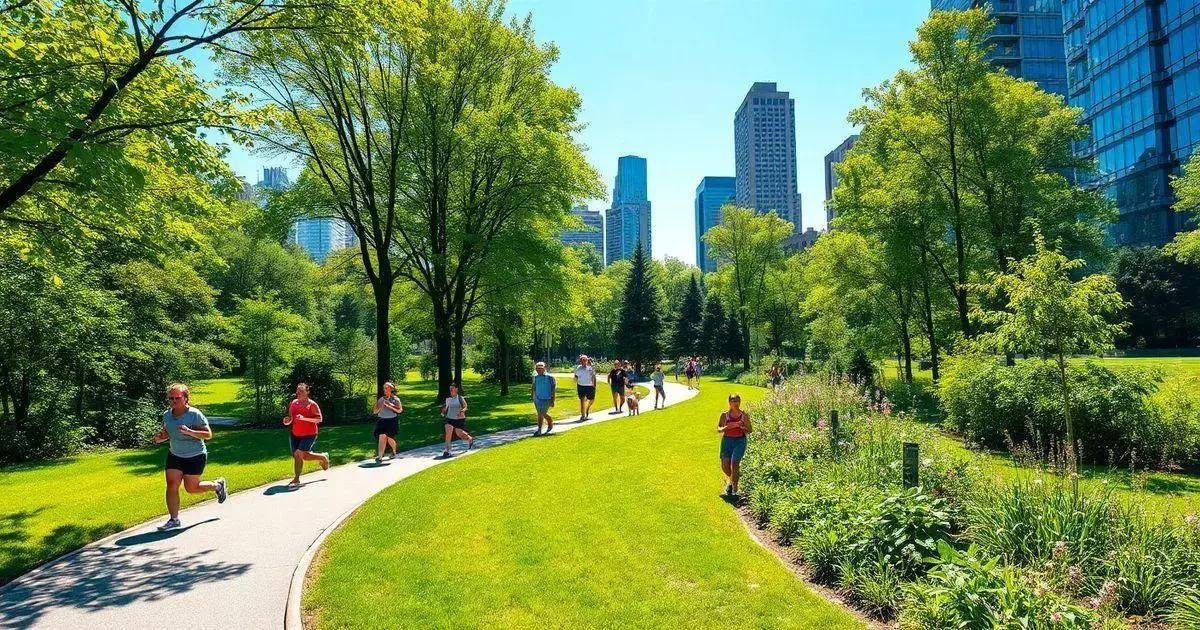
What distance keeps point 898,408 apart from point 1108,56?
5399cm

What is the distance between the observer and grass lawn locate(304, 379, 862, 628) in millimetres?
5043

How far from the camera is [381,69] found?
20.8 metres

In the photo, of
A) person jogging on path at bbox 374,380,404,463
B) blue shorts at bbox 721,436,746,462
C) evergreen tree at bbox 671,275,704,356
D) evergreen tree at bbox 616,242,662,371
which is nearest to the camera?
blue shorts at bbox 721,436,746,462

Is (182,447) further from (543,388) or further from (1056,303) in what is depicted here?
(1056,303)

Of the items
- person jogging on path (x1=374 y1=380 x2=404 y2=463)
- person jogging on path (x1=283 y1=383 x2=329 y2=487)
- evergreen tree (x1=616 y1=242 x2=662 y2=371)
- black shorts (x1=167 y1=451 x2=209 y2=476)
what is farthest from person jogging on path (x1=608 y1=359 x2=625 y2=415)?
evergreen tree (x1=616 y1=242 x2=662 y2=371)

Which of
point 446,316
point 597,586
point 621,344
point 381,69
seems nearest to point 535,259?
point 446,316

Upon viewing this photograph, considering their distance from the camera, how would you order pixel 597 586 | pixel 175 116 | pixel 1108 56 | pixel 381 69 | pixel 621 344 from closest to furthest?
pixel 597 586 < pixel 175 116 < pixel 381 69 < pixel 621 344 < pixel 1108 56

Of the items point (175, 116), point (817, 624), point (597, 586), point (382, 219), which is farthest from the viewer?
point (382, 219)

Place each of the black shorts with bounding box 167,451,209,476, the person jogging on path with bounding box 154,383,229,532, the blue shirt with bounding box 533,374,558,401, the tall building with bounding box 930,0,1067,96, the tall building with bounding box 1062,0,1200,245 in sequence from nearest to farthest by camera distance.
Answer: the person jogging on path with bounding box 154,383,229,532 < the black shorts with bounding box 167,451,209,476 < the blue shirt with bounding box 533,374,558,401 < the tall building with bounding box 1062,0,1200,245 < the tall building with bounding box 930,0,1067,96

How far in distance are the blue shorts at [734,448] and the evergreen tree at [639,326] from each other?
132 ft

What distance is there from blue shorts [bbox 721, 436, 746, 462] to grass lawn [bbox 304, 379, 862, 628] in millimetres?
639

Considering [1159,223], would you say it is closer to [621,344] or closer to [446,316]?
[621,344]

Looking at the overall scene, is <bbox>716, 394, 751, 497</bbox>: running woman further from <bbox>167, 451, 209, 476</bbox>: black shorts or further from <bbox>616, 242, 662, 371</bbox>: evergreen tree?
<bbox>616, 242, 662, 371</bbox>: evergreen tree

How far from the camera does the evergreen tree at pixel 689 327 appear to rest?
57.8 m
